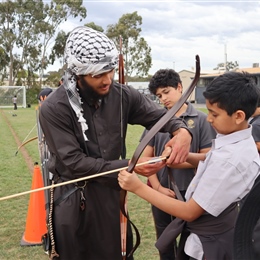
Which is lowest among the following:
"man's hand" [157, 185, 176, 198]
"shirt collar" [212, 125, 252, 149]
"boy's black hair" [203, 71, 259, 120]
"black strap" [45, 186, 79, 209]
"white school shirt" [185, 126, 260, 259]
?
"man's hand" [157, 185, 176, 198]

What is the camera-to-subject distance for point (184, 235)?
221 cm

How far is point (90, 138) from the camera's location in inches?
94.6

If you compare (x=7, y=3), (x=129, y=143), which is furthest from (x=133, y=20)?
(x=129, y=143)

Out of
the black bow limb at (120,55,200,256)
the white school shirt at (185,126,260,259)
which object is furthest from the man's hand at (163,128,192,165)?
the white school shirt at (185,126,260,259)

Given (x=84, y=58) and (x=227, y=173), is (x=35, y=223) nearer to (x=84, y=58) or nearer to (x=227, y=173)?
(x=84, y=58)

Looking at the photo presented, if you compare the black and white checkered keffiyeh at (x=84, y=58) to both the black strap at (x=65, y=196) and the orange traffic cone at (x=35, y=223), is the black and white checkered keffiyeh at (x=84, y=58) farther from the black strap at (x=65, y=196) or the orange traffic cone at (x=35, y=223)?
the orange traffic cone at (x=35, y=223)

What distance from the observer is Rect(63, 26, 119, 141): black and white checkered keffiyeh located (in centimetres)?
221

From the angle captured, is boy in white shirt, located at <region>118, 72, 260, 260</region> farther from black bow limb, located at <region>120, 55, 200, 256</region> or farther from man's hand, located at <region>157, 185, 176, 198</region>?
man's hand, located at <region>157, 185, 176, 198</region>

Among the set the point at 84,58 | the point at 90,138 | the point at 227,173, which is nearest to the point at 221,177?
the point at 227,173

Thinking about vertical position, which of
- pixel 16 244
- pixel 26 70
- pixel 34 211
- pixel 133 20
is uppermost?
pixel 133 20

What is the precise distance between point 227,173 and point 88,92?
96 cm

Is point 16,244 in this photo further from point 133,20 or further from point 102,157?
point 133,20

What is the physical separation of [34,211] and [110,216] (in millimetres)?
2443

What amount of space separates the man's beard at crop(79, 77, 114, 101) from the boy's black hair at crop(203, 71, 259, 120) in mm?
675
